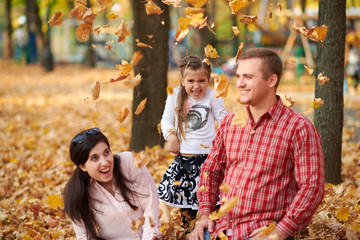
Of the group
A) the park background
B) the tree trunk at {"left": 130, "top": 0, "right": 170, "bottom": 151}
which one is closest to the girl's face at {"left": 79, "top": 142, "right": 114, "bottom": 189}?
the park background

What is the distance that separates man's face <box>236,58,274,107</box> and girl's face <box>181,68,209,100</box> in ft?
3.55

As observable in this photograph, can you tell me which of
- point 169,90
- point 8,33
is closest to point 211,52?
point 169,90

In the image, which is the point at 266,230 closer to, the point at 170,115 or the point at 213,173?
the point at 213,173

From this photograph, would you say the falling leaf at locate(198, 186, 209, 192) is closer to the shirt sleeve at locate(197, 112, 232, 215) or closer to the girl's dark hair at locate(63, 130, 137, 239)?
the shirt sleeve at locate(197, 112, 232, 215)

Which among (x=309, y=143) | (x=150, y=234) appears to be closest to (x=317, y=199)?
(x=309, y=143)

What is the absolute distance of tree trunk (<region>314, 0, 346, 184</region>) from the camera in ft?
13.5

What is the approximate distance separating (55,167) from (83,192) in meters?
3.32

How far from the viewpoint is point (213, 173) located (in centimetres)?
268

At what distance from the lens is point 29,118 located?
397 inches

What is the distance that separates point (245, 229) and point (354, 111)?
28.2 ft

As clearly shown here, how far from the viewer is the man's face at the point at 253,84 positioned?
7.73 ft

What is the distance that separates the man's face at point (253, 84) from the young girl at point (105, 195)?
3.57 feet

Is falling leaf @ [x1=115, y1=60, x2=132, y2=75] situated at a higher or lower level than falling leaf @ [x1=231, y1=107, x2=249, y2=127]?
higher

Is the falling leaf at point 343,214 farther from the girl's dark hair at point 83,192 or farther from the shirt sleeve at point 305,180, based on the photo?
Result: the girl's dark hair at point 83,192
